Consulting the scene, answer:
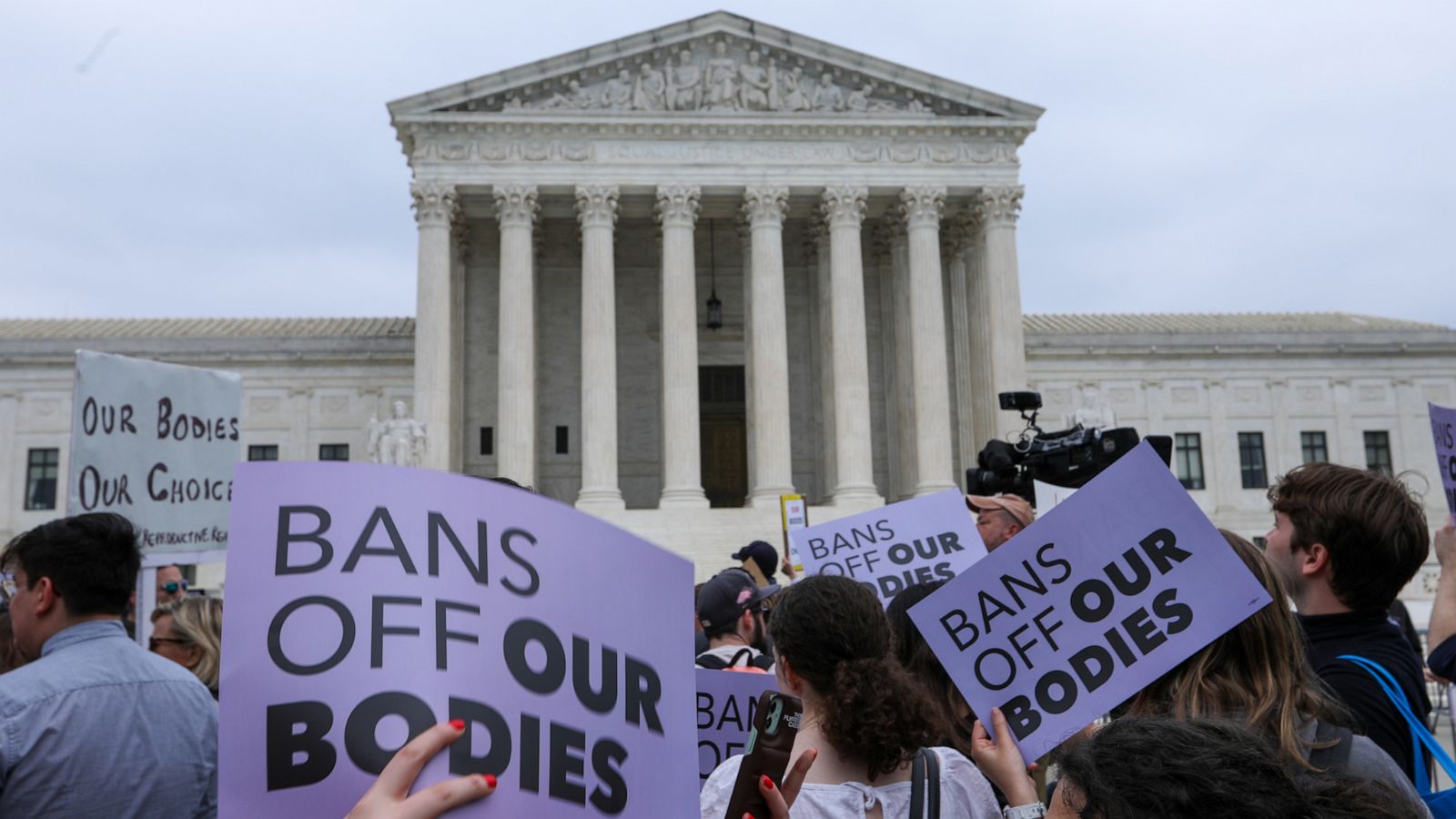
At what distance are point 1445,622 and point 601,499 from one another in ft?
101

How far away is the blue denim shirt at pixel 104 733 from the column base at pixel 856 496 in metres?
30.8

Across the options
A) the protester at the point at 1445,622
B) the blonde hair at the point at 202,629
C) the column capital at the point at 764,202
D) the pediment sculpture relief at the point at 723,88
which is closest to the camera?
the protester at the point at 1445,622

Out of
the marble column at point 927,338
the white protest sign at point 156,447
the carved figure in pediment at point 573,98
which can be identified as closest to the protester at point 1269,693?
the white protest sign at point 156,447

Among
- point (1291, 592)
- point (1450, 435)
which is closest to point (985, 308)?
point (1450, 435)

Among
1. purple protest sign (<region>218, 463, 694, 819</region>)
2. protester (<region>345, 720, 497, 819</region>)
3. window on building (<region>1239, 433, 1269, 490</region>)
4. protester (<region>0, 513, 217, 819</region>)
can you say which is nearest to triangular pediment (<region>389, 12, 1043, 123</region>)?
window on building (<region>1239, 433, 1269, 490</region>)

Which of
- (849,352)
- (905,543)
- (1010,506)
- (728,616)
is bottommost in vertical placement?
(728,616)

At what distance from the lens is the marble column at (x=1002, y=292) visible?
3653 cm

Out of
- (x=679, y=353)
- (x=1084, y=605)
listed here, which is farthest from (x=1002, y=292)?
(x=1084, y=605)

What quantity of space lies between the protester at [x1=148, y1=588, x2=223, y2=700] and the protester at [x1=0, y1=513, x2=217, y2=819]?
42.8 inches

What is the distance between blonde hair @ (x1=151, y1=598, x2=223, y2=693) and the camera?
5.62m

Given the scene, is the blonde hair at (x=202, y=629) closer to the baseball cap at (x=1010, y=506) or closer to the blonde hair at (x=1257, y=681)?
the baseball cap at (x=1010, y=506)

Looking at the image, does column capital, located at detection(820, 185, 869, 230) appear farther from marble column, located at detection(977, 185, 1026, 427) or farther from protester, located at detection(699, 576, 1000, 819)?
protester, located at detection(699, 576, 1000, 819)

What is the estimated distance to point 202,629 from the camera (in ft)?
18.8

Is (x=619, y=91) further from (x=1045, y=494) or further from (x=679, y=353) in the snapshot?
(x=1045, y=494)
